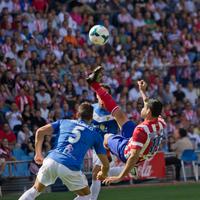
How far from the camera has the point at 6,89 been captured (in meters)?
22.5

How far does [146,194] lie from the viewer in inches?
745

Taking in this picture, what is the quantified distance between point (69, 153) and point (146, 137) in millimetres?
1181

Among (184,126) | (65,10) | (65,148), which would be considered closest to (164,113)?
(184,126)

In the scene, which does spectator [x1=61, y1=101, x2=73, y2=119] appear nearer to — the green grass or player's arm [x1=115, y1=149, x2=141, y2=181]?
the green grass

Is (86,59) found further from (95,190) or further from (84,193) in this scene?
(84,193)

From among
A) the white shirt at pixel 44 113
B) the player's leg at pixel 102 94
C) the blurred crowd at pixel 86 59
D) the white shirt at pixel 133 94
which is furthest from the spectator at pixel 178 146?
the player's leg at pixel 102 94

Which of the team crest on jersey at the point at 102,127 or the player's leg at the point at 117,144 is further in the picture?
the team crest on jersey at the point at 102,127

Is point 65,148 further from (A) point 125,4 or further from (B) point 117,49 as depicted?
(A) point 125,4

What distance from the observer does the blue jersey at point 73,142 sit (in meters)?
12.4

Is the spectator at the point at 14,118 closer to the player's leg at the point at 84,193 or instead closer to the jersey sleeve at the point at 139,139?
the player's leg at the point at 84,193

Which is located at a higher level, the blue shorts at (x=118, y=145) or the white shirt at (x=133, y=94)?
the blue shorts at (x=118, y=145)

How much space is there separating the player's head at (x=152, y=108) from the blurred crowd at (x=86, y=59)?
8711 millimetres

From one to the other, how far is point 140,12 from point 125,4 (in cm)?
66

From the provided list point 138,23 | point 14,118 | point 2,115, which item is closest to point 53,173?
point 2,115
